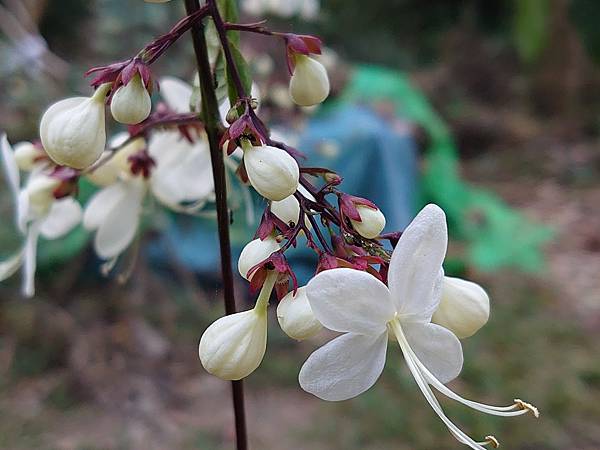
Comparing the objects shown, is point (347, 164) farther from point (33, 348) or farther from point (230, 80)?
point (230, 80)

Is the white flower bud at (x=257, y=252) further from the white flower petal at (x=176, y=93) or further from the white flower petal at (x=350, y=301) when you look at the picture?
the white flower petal at (x=176, y=93)

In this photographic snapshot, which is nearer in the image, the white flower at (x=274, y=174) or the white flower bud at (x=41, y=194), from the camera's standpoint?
the white flower at (x=274, y=174)

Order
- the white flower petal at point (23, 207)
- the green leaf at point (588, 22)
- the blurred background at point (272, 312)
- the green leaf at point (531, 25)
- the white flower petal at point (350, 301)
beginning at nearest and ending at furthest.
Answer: the white flower petal at point (350, 301) < the white flower petal at point (23, 207) < the blurred background at point (272, 312) < the green leaf at point (531, 25) < the green leaf at point (588, 22)

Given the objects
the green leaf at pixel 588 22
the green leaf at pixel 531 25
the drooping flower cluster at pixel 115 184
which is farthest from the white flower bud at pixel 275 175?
the green leaf at pixel 588 22

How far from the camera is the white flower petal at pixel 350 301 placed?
0.91ft

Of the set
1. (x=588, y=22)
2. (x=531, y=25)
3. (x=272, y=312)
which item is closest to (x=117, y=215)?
(x=272, y=312)

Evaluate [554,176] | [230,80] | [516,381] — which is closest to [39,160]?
[230,80]

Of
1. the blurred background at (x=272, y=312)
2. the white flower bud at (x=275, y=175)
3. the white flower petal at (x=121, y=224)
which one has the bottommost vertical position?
the blurred background at (x=272, y=312)

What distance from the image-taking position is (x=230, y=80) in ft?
1.10

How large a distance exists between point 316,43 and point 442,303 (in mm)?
133

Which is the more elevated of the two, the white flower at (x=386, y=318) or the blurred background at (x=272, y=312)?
the white flower at (x=386, y=318)

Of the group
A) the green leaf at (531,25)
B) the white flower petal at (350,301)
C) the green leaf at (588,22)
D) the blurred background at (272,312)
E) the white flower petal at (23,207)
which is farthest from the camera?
the green leaf at (588,22)

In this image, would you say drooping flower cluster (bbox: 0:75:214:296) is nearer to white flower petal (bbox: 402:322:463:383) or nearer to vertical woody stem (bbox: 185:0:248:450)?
vertical woody stem (bbox: 185:0:248:450)

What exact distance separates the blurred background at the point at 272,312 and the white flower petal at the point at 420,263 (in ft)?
1.36
